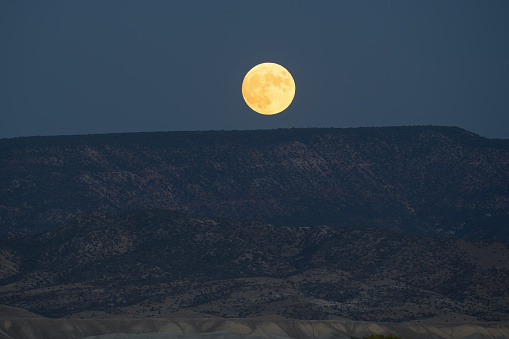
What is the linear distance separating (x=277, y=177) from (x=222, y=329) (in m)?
82.8

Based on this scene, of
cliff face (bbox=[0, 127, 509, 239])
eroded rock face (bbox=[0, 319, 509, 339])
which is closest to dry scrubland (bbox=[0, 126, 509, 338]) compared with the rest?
eroded rock face (bbox=[0, 319, 509, 339])

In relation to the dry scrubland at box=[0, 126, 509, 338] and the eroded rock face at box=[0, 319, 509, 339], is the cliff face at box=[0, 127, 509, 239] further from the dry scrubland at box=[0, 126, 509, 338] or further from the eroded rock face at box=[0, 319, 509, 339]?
the eroded rock face at box=[0, 319, 509, 339]

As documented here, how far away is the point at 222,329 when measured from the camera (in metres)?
85.5

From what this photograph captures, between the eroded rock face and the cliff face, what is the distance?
62.1m

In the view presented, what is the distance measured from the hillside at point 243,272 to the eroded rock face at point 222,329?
10.4 metres

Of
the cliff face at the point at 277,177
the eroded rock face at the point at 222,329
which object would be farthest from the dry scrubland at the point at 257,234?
the cliff face at the point at 277,177

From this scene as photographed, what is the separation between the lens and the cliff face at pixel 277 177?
156000 millimetres

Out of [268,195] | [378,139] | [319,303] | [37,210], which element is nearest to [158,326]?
[319,303]

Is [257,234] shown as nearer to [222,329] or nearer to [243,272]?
[243,272]

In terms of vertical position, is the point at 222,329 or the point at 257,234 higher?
the point at 257,234

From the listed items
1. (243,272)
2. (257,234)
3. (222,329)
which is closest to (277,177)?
(257,234)

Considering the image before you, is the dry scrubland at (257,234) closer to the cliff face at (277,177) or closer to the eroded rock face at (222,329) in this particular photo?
the eroded rock face at (222,329)

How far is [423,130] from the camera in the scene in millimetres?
183500

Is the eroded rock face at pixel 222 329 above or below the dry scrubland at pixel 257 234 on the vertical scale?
below
